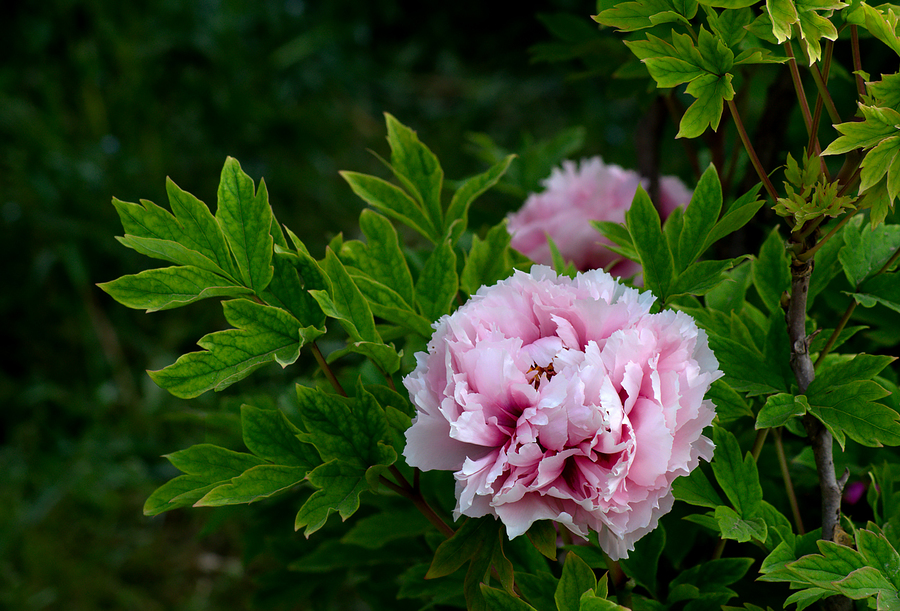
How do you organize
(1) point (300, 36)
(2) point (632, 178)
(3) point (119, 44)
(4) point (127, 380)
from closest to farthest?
(2) point (632, 178)
(4) point (127, 380)
(3) point (119, 44)
(1) point (300, 36)

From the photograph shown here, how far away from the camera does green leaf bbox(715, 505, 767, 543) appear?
42 cm

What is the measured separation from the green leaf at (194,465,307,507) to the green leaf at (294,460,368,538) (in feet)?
0.04

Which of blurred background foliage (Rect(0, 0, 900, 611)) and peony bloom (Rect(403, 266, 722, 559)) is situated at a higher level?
peony bloom (Rect(403, 266, 722, 559))

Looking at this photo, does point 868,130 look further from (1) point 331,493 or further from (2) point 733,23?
(1) point 331,493

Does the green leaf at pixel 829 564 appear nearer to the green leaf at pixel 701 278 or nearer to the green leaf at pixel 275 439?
the green leaf at pixel 701 278

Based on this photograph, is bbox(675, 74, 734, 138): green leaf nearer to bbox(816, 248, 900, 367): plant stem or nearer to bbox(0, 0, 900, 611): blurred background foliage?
bbox(816, 248, 900, 367): plant stem

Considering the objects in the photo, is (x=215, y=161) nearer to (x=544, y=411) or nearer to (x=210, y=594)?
(x=210, y=594)

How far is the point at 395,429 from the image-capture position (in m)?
0.48

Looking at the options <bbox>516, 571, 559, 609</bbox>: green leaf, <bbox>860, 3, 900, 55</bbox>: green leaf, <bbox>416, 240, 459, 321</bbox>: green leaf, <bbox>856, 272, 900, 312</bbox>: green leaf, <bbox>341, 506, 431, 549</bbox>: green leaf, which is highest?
<bbox>860, 3, 900, 55</bbox>: green leaf

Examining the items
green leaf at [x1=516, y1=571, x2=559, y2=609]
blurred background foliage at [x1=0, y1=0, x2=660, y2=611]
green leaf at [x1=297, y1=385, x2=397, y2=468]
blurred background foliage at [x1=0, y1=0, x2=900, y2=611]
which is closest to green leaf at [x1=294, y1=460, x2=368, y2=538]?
green leaf at [x1=297, y1=385, x2=397, y2=468]

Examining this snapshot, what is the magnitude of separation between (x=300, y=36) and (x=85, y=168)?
111 cm

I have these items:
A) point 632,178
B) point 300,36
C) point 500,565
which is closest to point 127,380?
point 300,36

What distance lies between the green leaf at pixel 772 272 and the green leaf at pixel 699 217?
6 cm

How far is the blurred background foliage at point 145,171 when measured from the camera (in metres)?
1.85
